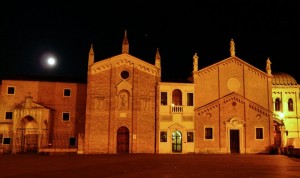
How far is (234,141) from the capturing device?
38625 millimetres

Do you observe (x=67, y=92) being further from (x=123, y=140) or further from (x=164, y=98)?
(x=164, y=98)

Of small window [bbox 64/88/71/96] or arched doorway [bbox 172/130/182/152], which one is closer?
arched doorway [bbox 172/130/182/152]

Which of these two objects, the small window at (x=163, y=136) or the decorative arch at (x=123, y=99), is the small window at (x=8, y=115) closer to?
the decorative arch at (x=123, y=99)

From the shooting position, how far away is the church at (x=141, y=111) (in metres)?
37.3

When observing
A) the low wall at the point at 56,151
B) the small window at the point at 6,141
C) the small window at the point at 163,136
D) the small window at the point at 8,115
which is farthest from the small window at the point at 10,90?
the small window at the point at 163,136

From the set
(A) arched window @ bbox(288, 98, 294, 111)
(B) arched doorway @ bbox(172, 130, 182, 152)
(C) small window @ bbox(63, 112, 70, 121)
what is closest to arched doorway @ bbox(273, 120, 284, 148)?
(A) arched window @ bbox(288, 98, 294, 111)

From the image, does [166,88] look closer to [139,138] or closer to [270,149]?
[139,138]

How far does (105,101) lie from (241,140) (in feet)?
53.3

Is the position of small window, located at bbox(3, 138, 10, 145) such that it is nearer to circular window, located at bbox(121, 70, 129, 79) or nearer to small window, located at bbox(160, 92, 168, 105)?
circular window, located at bbox(121, 70, 129, 79)

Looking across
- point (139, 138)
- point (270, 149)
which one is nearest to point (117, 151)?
point (139, 138)

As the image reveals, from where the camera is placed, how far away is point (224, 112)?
3888 centimetres

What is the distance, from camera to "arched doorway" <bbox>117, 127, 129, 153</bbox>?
37375 millimetres

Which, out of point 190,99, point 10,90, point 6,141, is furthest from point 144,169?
point 10,90

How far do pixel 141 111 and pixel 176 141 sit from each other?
5.26 meters
